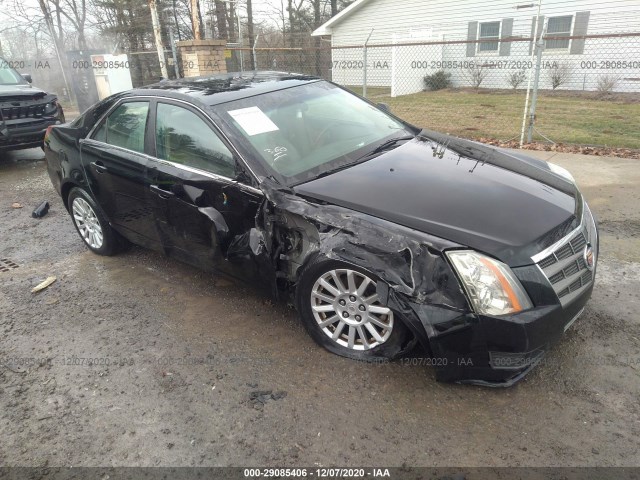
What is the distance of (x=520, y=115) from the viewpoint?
442 inches

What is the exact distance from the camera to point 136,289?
13.1ft

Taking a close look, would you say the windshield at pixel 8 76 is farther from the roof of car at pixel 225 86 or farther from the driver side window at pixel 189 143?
the driver side window at pixel 189 143

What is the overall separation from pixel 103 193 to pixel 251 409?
255cm

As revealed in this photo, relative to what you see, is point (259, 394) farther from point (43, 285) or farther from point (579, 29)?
point (579, 29)

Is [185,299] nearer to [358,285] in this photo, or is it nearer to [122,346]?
[122,346]

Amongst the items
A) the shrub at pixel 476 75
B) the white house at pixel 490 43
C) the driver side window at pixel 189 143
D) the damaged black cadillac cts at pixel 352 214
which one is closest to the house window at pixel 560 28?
the white house at pixel 490 43

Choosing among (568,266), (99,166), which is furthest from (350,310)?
(99,166)

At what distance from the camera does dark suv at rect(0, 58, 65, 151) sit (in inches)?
311

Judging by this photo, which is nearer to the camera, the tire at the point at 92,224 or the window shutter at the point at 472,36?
the tire at the point at 92,224

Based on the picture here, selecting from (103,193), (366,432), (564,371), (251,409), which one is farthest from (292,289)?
(103,193)

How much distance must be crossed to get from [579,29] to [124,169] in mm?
15664

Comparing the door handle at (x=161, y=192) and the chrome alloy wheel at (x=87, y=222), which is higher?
the door handle at (x=161, y=192)

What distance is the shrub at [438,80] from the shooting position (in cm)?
1769

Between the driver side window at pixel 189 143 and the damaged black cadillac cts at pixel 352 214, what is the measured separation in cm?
1
